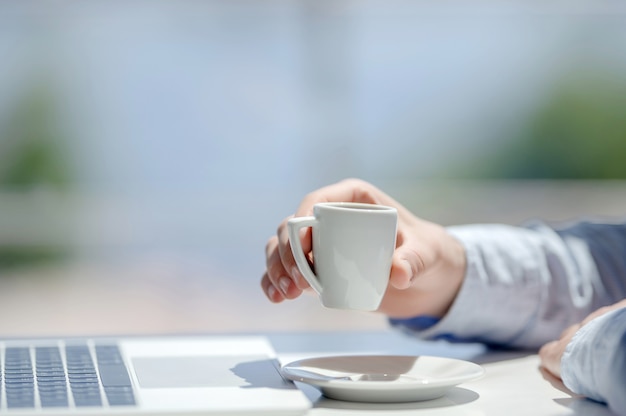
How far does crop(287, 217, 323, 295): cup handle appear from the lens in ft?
2.29

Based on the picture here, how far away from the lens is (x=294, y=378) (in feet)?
2.27

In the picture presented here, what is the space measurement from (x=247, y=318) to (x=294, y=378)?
5960 millimetres

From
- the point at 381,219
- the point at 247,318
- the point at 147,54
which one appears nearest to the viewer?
the point at 381,219

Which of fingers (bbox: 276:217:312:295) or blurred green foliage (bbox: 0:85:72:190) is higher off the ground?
fingers (bbox: 276:217:312:295)

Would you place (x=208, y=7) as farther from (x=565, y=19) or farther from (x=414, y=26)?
(x=565, y=19)

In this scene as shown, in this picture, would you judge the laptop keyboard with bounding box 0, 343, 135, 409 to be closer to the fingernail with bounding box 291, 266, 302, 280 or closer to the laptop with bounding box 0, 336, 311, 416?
the laptop with bounding box 0, 336, 311, 416

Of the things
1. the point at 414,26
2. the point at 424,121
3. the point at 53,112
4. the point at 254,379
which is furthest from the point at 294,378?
the point at 414,26

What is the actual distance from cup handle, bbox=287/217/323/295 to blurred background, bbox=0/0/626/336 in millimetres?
6963

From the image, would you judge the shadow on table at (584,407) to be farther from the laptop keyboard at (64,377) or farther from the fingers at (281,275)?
the laptop keyboard at (64,377)

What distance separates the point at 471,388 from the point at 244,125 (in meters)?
9.57

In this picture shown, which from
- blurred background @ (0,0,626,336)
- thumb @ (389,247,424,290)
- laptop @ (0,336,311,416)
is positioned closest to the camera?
laptop @ (0,336,311,416)

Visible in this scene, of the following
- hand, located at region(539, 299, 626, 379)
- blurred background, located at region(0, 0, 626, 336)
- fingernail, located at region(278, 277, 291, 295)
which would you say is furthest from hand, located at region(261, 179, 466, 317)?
blurred background, located at region(0, 0, 626, 336)

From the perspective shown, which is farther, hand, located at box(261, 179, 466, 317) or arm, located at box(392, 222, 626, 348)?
arm, located at box(392, 222, 626, 348)

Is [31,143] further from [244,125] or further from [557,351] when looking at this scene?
[557,351]
